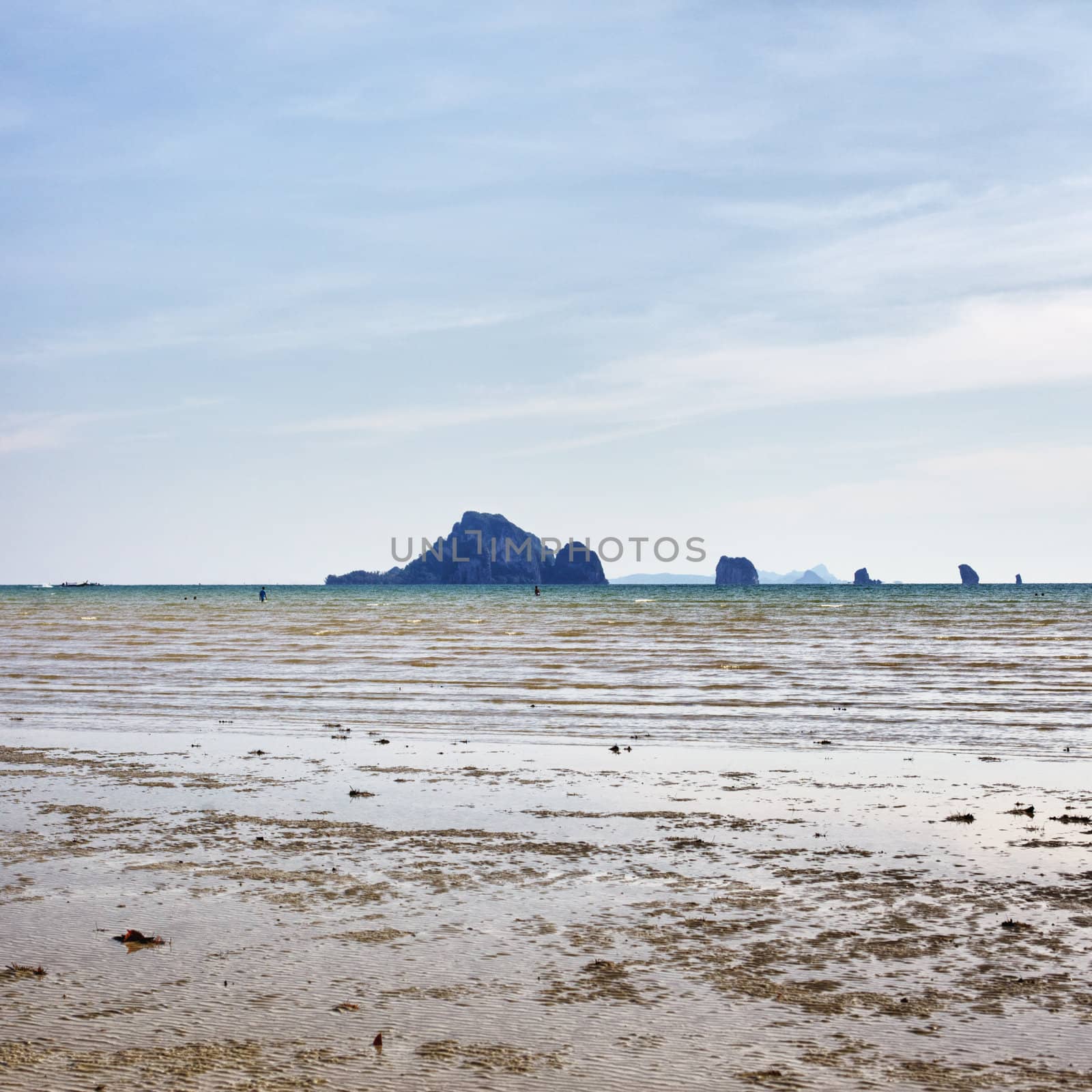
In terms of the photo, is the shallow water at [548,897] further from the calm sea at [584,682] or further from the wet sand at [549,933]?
the calm sea at [584,682]

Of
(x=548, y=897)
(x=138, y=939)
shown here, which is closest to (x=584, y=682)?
(x=548, y=897)

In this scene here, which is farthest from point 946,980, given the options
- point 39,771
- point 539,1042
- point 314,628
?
point 314,628

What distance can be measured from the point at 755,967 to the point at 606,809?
6346mm

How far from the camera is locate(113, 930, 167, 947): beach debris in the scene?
29.4 ft

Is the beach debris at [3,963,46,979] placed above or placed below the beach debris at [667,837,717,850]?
above

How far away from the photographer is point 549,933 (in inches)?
366

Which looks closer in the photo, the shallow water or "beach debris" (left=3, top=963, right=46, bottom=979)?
the shallow water

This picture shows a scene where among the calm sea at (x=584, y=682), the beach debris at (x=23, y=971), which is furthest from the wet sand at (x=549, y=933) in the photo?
the calm sea at (x=584, y=682)

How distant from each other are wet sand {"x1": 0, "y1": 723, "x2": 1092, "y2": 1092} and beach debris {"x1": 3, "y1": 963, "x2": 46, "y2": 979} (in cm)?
3

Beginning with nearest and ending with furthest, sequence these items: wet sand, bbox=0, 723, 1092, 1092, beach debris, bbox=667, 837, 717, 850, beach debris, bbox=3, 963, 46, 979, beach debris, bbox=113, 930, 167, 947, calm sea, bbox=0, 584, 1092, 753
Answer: wet sand, bbox=0, 723, 1092, 1092 < beach debris, bbox=3, 963, 46, 979 < beach debris, bbox=113, 930, 167, 947 < beach debris, bbox=667, 837, 717, 850 < calm sea, bbox=0, 584, 1092, 753

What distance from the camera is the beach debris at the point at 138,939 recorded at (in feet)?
29.4

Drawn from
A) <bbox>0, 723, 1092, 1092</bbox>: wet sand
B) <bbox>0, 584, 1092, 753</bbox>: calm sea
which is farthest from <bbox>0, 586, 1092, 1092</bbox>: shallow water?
<bbox>0, 584, 1092, 753</bbox>: calm sea

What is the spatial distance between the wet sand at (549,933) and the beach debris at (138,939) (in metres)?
0.16

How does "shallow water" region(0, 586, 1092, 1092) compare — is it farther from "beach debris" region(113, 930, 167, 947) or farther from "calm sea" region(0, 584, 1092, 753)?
"calm sea" region(0, 584, 1092, 753)
